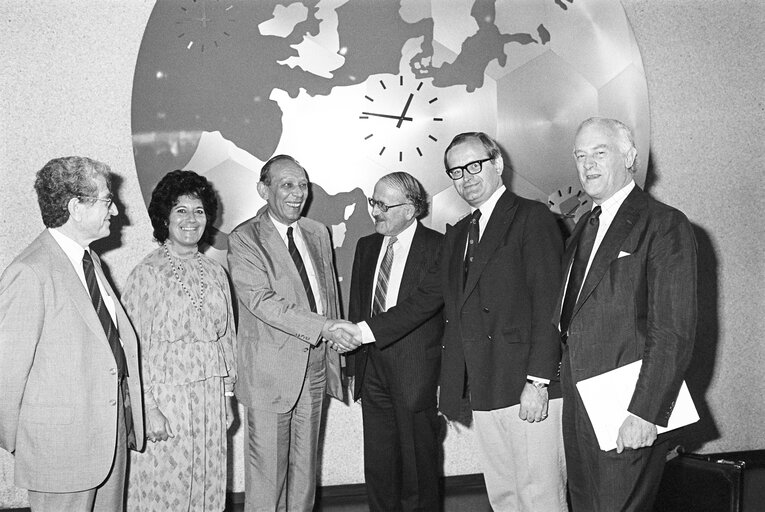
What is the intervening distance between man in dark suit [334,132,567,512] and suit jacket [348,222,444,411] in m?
0.26

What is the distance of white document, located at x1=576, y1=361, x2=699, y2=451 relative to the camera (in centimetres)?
209

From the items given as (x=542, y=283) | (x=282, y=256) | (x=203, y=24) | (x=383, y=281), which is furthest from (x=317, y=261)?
(x=203, y=24)

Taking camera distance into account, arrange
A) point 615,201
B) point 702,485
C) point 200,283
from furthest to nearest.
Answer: point 200,283
point 702,485
point 615,201

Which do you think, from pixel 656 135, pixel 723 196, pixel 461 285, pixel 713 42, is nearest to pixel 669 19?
pixel 713 42

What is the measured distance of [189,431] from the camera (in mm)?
2773

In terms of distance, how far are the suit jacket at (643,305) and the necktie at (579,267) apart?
0.05 metres

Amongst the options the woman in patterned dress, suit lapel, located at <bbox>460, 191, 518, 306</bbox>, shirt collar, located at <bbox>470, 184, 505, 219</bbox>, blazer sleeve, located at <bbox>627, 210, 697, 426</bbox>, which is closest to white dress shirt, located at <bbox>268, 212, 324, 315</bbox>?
the woman in patterned dress

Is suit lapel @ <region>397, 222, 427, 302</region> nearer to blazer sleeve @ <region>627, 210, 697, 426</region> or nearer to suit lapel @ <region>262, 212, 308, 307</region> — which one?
suit lapel @ <region>262, 212, 308, 307</region>

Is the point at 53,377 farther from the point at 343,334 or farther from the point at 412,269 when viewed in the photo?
the point at 412,269

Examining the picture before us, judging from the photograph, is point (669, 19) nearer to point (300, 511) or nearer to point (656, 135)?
point (656, 135)

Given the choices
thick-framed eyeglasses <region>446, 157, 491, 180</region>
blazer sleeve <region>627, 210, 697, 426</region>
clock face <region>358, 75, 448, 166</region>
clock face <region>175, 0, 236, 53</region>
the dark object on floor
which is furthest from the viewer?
clock face <region>358, 75, 448, 166</region>

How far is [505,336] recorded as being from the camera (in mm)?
2584

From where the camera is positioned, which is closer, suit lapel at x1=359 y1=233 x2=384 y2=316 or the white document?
the white document

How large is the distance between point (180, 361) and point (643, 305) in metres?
1.68
